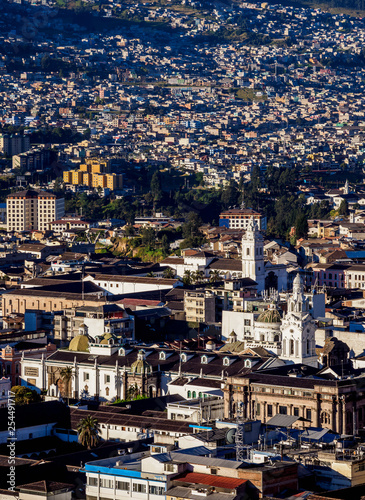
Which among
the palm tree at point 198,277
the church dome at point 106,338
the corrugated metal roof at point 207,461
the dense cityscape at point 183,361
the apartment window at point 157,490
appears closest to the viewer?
the apartment window at point 157,490

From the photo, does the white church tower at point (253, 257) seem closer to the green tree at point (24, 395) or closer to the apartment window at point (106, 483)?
the green tree at point (24, 395)

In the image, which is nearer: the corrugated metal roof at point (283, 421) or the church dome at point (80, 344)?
the corrugated metal roof at point (283, 421)

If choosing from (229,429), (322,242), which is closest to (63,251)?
(322,242)

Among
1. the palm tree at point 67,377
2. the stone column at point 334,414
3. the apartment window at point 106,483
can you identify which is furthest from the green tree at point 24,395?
the apartment window at point 106,483

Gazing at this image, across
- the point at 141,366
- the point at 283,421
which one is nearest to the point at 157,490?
the point at 283,421

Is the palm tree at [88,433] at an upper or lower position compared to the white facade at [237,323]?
lower

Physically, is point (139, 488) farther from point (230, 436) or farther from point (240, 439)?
point (230, 436)

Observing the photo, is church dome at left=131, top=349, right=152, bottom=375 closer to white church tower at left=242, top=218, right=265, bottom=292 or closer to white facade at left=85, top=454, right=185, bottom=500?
white facade at left=85, top=454, right=185, bottom=500
